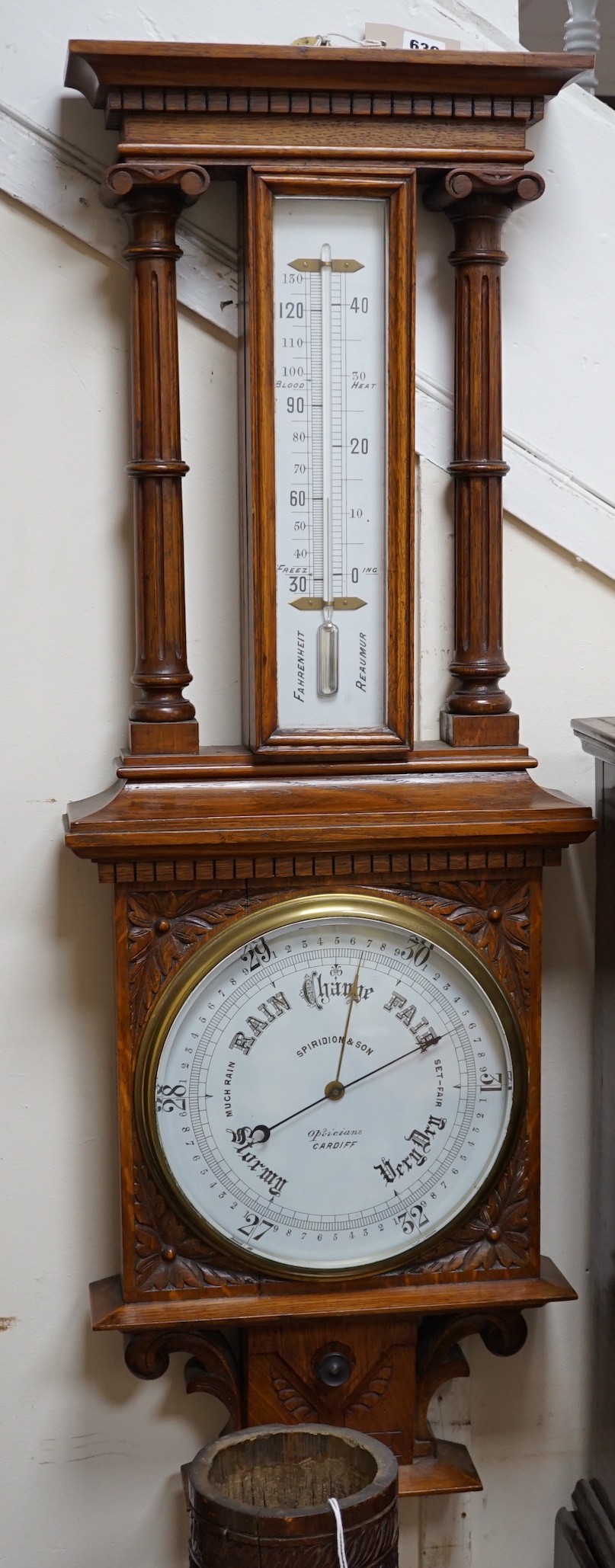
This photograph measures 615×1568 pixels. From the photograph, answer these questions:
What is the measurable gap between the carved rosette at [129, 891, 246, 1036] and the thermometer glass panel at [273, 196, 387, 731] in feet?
0.65

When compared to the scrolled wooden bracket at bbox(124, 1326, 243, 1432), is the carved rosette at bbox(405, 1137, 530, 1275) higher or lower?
higher

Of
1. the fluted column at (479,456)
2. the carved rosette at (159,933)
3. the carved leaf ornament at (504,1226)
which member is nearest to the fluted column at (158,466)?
the carved rosette at (159,933)

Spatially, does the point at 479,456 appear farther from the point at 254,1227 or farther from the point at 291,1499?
the point at 291,1499

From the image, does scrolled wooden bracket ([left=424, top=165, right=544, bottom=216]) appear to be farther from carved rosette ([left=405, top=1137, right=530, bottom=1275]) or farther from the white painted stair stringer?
carved rosette ([left=405, top=1137, right=530, bottom=1275])

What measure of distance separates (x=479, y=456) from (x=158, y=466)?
0.33m

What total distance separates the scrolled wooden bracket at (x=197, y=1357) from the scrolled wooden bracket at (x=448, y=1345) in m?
0.19

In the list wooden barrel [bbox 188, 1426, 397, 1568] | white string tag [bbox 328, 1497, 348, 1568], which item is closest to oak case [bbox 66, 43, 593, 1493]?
wooden barrel [bbox 188, 1426, 397, 1568]

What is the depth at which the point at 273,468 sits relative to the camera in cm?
136

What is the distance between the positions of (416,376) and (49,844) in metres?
0.61

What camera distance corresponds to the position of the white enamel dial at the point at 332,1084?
139cm

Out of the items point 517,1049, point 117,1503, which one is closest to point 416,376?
A: point 517,1049

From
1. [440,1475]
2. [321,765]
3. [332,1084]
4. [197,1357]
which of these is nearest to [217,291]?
[321,765]

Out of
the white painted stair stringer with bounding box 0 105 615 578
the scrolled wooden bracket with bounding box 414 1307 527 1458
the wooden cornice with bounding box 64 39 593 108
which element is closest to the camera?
the wooden cornice with bounding box 64 39 593 108

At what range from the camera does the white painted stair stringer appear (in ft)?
4.53
